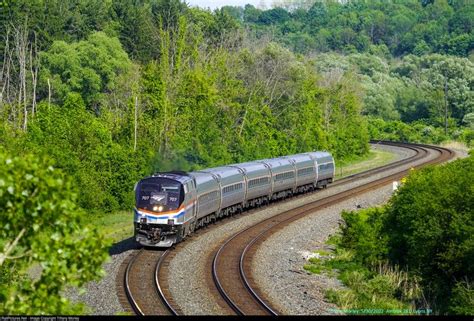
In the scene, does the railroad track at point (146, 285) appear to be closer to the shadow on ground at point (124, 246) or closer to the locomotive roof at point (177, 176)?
the shadow on ground at point (124, 246)

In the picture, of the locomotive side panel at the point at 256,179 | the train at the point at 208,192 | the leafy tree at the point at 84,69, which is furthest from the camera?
the leafy tree at the point at 84,69

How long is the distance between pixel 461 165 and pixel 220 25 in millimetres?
86083

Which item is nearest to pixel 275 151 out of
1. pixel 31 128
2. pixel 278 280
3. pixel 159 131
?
pixel 159 131

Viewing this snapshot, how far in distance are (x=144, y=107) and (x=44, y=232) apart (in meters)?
46.3

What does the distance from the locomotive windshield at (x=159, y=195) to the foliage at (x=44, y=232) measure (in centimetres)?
2136

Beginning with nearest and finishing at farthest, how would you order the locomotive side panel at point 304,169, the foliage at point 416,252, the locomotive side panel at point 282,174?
1. the foliage at point 416,252
2. the locomotive side panel at point 282,174
3. the locomotive side panel at point 304,169

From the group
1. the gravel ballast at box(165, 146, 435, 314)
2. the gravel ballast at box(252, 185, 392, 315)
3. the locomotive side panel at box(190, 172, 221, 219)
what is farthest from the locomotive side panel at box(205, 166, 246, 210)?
the gravel ballast at box(252, 185, 392, 315)

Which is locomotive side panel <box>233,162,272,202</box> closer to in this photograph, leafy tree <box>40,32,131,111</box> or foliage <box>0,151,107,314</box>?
leafy tree <box>40,32,131,111</box>

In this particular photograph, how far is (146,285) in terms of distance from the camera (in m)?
28.2

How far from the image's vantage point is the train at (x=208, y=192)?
3459 centimetres

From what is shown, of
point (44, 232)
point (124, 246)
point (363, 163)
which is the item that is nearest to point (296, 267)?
point (124, 246)

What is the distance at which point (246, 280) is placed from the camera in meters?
29.5

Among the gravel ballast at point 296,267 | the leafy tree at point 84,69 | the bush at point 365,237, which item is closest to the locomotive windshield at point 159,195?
the gravel ballast at point 296,267

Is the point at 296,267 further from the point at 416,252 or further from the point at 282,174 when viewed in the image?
the point at 282,174
